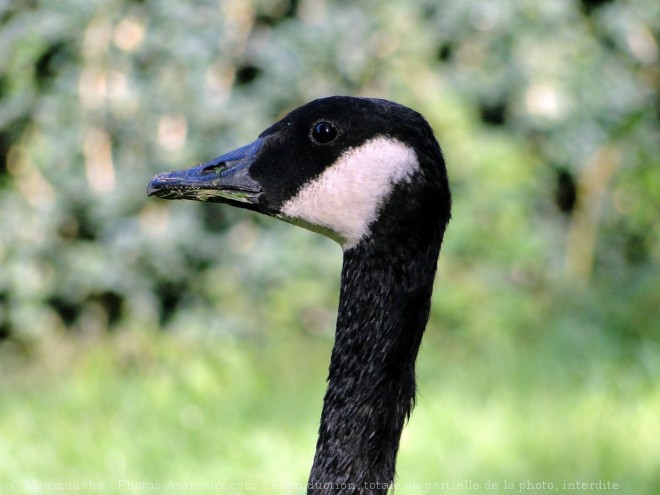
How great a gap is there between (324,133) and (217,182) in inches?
10.4

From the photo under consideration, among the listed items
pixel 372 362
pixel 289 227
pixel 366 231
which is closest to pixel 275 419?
pixel 289 227

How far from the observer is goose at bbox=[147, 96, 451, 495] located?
193 cm

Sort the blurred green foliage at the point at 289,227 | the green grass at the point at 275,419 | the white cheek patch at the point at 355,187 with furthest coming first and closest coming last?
the blurred green foliage at the point at 289,227
the green grass at the point at 275,419
the white cheek patch at the point at 355,187

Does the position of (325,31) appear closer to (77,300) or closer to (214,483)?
(77,300)

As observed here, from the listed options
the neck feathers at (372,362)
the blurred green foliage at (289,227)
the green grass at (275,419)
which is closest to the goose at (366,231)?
the neck feathers at (372,362)

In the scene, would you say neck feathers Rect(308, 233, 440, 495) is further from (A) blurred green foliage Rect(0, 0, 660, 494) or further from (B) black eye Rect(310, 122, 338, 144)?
(A) blurred green foliage Rect(0, 0, 660, 494)

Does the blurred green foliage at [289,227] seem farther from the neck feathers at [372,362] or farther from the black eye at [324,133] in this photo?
the black eye at [324,133]

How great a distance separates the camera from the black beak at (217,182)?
203 centimetres

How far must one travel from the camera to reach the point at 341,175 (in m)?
1.98

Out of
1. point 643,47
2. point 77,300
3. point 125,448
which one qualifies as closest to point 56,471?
point 125,448

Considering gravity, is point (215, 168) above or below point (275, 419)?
below

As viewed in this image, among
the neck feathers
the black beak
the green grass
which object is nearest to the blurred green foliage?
the green grass

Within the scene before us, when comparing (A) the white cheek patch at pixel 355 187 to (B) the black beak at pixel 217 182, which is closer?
(A) the white cheek patch at pixel 355 187

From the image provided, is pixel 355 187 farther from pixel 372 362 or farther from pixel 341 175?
pixel 372 362
